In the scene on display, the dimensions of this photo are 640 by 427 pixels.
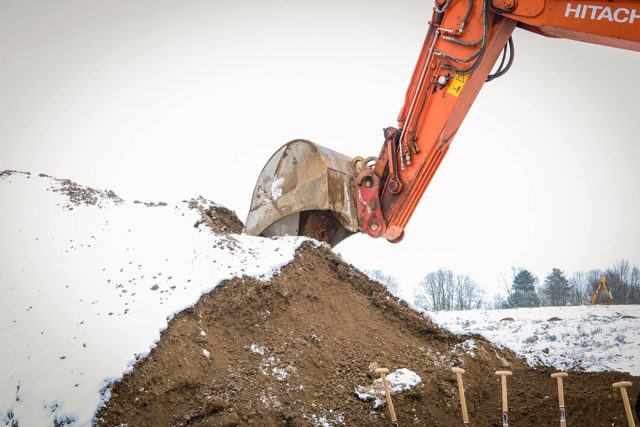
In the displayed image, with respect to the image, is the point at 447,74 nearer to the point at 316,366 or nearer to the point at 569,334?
the point at 316,366

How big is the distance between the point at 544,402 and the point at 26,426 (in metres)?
4.62

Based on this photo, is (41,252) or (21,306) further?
(41,252)

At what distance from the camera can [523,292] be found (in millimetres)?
22609

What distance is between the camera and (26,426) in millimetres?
2965

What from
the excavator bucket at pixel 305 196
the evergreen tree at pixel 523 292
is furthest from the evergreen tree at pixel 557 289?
the excavator bucket at pixel 305 196

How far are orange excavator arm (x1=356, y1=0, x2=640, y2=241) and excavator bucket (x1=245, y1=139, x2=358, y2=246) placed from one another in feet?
0.85

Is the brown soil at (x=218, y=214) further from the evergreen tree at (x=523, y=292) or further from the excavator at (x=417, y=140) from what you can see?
the evergreen tree at (x=523, y=292)

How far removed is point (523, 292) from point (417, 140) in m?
21.1

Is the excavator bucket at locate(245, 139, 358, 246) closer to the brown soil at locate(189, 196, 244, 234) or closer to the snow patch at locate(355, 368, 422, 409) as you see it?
the brown soil at locate(189, 196, 244, 234)

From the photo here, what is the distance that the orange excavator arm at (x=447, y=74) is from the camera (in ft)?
11.9

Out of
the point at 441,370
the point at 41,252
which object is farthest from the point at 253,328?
the point at 41,252

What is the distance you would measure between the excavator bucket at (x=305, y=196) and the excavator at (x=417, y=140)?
1cm

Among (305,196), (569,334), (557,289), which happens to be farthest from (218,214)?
(557,289)

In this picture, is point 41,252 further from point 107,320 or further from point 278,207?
point 278,207
